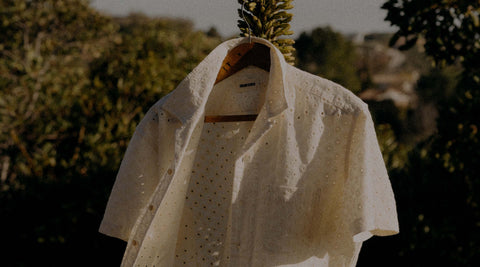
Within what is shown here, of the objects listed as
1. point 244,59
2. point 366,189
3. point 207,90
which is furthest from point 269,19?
point 366,189

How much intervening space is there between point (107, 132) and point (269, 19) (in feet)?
11.0

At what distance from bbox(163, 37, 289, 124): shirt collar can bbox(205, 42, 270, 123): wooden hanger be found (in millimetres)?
79

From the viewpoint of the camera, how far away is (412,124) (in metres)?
28.6

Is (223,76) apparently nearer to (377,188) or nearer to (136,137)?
(136,137)

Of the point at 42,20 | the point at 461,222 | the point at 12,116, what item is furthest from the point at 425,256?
the point at 42,20

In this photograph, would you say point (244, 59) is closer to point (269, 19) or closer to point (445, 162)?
point (269, 19)

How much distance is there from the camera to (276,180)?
1549 mm

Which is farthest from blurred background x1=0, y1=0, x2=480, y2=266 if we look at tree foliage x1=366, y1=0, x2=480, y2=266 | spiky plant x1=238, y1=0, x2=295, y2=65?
spiky plant x1=238, y1=0, x2=295, y2=65

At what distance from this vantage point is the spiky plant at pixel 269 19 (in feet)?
6.01

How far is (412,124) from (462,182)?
26.6 m

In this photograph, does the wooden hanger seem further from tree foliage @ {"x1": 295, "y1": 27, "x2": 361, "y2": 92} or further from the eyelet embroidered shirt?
tree foliage @ {"x1": 295, "y1": 27, "x2": 361, "y2": 92}

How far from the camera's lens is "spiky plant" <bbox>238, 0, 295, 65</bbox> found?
6.01ft

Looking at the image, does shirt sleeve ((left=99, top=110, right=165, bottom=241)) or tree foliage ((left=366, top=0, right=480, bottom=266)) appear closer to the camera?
shirt sleeve ((left=99, top=110, right=165, bottom=241))

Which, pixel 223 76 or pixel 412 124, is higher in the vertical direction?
pixel 223 76
